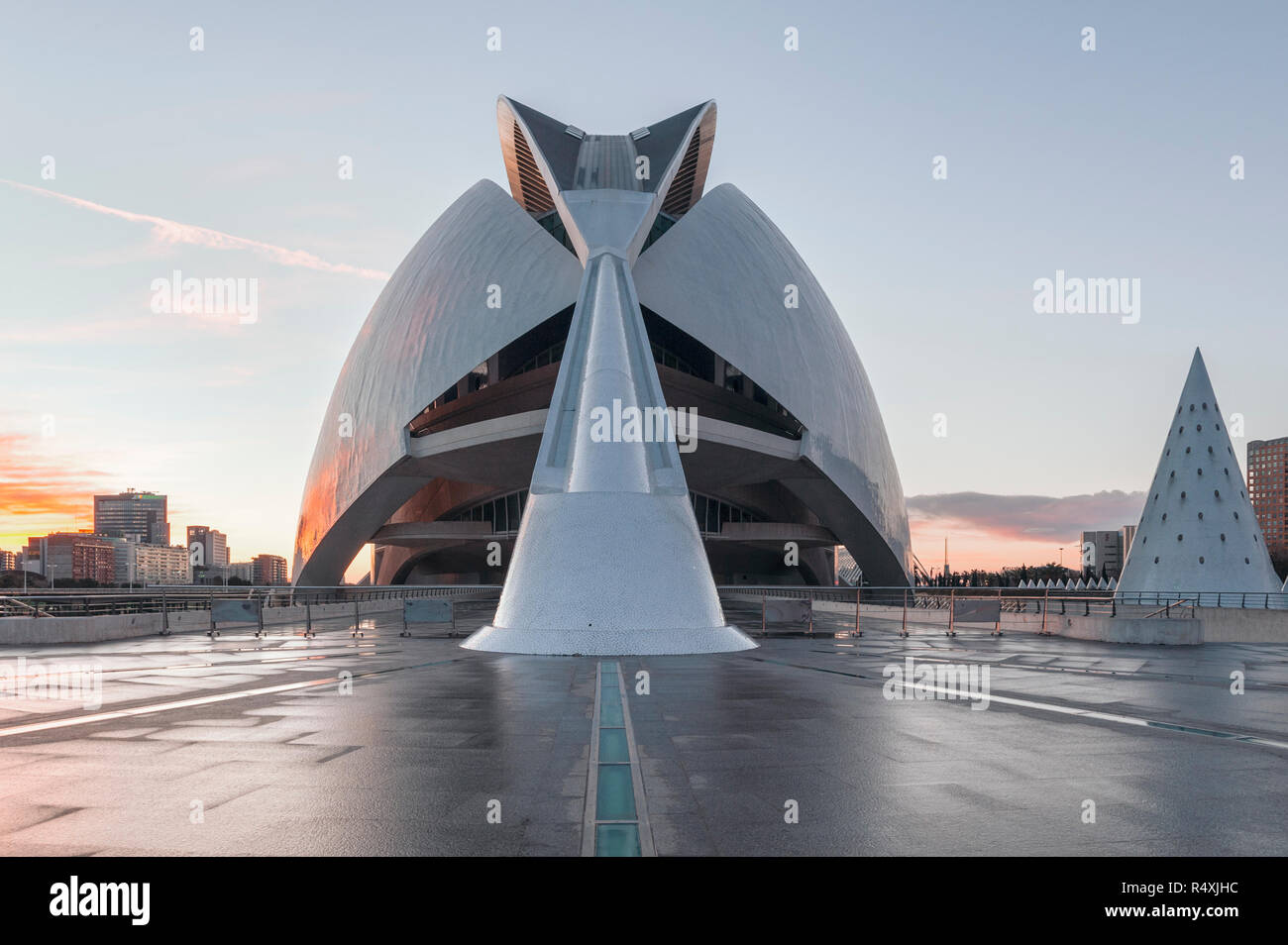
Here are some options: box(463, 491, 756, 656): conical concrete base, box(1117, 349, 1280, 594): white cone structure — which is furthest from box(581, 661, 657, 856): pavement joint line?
box(1117, 349, 1280, 594): white cone structure

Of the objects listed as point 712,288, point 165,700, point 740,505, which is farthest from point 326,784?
point 740,505

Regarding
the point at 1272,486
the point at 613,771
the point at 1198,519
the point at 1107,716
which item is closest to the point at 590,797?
the point at 613,771

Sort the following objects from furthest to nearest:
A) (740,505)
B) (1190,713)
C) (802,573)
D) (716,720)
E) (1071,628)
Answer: (802,573), (740,505), (1071,628), (1190,713), (716,720)

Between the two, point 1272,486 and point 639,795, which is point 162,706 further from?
point 1272,486

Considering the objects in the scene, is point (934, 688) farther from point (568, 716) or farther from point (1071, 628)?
point (1071, 628)

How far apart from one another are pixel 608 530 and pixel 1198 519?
67.4 feet

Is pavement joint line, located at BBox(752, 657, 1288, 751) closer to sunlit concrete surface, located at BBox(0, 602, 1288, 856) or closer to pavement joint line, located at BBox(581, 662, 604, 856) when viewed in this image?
sunlit concrete surface, located at BBox(0, 602, 1288, 856)

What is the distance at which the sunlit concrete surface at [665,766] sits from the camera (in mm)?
3768

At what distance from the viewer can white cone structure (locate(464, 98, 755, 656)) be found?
13680 millimetres

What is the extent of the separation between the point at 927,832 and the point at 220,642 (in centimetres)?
1516

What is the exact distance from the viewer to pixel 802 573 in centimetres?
4691

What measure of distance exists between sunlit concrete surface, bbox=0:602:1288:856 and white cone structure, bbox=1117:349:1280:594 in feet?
59.4

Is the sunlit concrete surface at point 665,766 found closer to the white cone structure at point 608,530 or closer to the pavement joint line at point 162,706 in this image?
the pavement joint line at point 162,706

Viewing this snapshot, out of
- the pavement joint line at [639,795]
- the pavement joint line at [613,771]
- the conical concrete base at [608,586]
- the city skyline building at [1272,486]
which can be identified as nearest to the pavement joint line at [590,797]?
the pavement joint line at [613,771]
